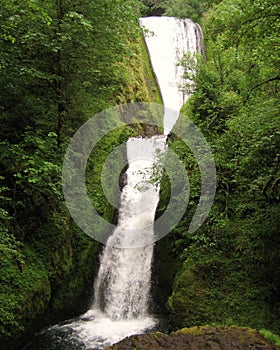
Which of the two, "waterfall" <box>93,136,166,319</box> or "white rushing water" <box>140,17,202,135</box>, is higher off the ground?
"white rushing water" <box>140,17,202,135</box>

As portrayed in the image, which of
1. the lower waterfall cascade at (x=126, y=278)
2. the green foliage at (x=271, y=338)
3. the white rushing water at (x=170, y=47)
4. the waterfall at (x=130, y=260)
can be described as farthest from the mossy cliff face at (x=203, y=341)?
the white rushing water at (x=170, y=47)

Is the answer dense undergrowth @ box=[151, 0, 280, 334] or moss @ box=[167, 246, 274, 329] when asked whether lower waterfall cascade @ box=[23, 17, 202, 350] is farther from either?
moss @ box=[167, 246, 274, 329]

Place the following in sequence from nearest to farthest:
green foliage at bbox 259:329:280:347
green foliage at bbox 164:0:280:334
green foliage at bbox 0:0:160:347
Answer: green foliage at bbox 259:329:280:347, green foliage at bbox 164:0:280:334, green foliage at bbox 0:0:160:347

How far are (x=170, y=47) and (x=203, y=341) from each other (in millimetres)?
20450

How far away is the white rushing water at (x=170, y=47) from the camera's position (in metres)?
20.7

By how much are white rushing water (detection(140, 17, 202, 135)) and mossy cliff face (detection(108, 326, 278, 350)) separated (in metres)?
17.5

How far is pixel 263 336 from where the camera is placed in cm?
409

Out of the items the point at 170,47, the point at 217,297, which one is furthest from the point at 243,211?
the point at 170,47

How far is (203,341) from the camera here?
155 inches

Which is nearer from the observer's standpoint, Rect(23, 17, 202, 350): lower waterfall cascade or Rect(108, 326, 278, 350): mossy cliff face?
Rect(108, 326, 278, 350): mossy cliff face

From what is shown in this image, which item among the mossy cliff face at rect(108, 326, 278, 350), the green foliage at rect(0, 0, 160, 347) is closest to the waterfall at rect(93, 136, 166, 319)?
the green foliage at rect(0, 0, 160, 347)

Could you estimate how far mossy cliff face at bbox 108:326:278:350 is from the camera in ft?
12.5

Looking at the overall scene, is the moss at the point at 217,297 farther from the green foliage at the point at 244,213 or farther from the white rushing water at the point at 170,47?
the white rushing water at the point at 170,47

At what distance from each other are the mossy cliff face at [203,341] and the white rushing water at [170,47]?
57.4 feet
